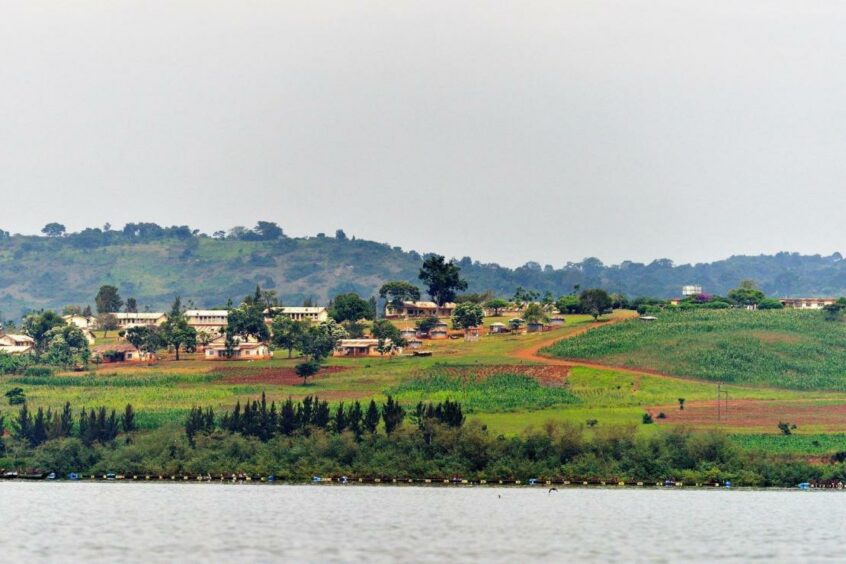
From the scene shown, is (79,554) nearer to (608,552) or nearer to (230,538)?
(230,538)

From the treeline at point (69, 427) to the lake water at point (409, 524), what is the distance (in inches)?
857

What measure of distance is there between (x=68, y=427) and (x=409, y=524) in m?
68.1

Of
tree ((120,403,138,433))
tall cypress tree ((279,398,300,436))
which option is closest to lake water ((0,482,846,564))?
tall cypress tree ((279,398,300,436))

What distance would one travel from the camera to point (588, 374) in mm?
194875

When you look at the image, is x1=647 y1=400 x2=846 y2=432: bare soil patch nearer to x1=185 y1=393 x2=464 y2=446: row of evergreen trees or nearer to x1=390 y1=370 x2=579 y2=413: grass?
x1=390 y1=370 x2=579 y2=413: grass

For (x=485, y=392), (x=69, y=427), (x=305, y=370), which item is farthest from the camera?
(x=305, y=370)

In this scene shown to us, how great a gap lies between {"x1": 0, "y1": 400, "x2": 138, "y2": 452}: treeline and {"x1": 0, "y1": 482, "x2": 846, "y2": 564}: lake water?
21766 mm

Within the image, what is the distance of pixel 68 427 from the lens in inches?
6225

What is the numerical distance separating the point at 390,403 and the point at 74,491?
126 feet

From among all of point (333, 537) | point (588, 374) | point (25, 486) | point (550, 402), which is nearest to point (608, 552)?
point (333, 537)

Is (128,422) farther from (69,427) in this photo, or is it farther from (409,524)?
(409,524)

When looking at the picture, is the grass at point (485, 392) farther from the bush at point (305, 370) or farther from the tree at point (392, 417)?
the tree at point (392, 417)

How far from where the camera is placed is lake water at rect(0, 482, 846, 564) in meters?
84.1

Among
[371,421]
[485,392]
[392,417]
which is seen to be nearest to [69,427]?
[371,421]
